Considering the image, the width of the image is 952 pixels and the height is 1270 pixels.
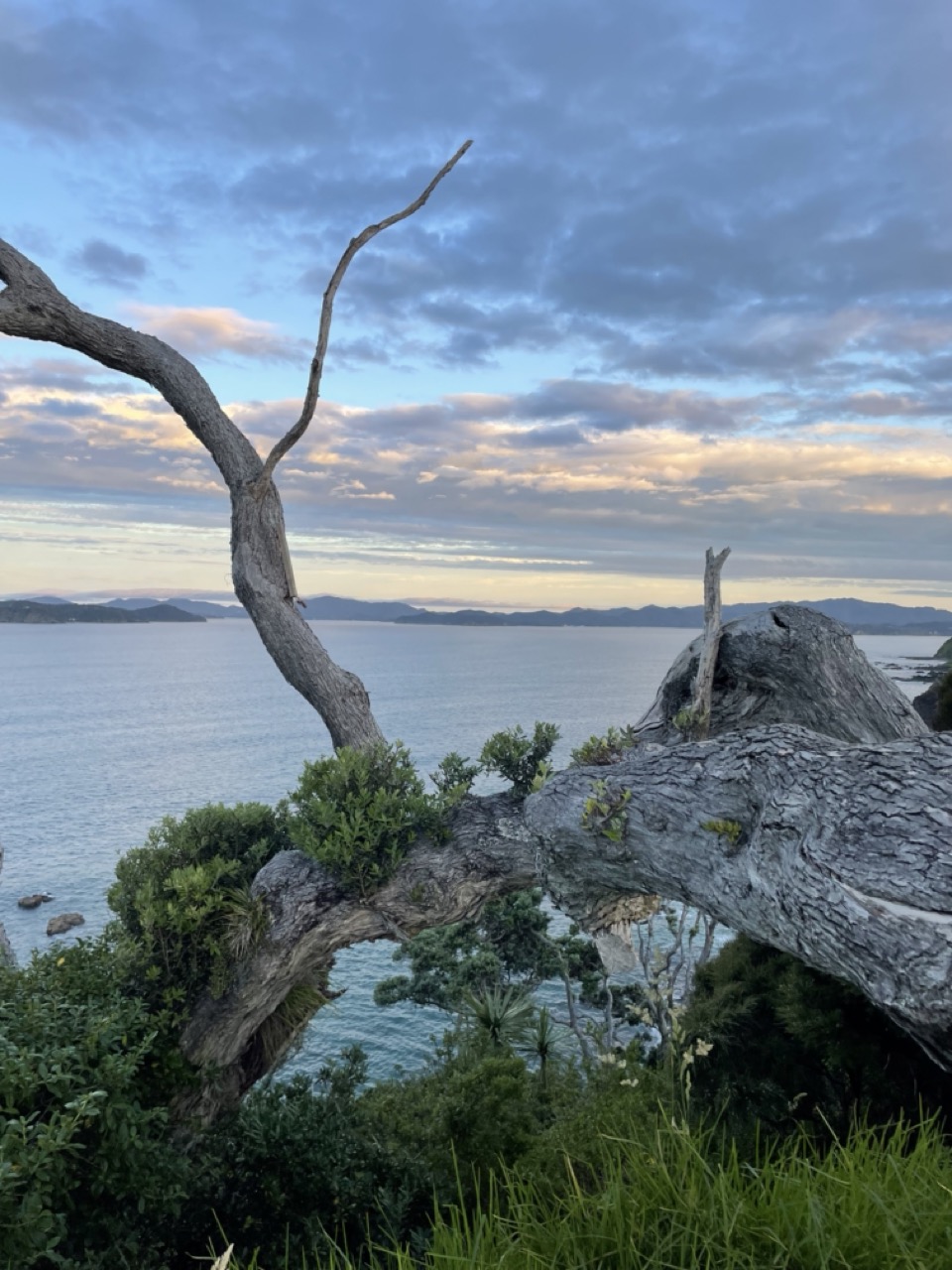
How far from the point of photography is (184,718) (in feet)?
307

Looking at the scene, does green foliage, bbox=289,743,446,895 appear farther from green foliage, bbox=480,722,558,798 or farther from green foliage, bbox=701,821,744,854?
green foliage, bbox=701,821,744,854

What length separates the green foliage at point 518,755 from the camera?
875 cm

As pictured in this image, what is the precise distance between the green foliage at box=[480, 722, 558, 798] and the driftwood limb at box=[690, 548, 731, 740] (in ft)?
5.16

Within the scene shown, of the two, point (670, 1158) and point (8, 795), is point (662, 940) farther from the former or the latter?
point (8, 795)

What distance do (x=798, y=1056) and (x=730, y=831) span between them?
13.5 ft

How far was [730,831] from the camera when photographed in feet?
17.7

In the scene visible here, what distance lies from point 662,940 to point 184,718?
72502mm

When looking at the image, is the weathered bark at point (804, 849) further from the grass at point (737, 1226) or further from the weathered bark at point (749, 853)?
the grass at point (737, 1226)

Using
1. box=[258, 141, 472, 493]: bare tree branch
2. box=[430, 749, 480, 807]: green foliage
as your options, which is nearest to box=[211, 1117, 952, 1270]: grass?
box=[430, 749, 480, 807]: green foliage

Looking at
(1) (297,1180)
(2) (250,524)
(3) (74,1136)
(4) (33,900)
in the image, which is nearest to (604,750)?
(2) (250,524)

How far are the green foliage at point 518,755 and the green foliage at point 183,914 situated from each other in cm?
283

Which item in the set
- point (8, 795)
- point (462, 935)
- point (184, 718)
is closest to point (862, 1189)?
point (462, 935)

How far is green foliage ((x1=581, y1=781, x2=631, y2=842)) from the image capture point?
619 cm

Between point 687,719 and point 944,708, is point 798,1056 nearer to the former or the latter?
point 687,719
